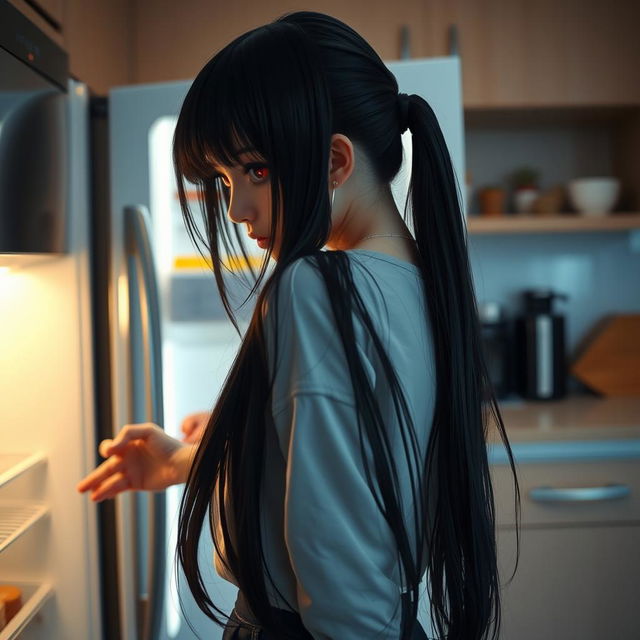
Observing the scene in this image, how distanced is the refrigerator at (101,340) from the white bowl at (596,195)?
86 centimetres

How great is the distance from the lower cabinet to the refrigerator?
46cm

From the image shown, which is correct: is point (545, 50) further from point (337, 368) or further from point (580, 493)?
point (337, 368)

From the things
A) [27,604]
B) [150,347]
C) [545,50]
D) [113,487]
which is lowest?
[27,604]

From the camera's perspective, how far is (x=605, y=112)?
202 cm

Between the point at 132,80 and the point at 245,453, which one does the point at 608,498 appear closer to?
the point at 245,453

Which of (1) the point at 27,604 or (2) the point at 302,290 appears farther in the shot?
(1) the point at 27,604

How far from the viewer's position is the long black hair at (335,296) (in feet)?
1.90

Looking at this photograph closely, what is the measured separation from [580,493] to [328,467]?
1.16 m

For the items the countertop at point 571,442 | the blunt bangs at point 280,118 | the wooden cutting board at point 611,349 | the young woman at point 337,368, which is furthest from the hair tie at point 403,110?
the wooden cutting board at point 611,349

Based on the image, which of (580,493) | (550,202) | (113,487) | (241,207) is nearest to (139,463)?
(113,487)

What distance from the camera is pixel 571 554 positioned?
159cm

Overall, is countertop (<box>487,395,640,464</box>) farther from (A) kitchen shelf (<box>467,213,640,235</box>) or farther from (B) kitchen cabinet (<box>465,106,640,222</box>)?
(B) kitchen cabinet (<box>465,106,640,222</box>)

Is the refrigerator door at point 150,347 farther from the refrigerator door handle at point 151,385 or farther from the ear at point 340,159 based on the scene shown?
the ear at point 340,159

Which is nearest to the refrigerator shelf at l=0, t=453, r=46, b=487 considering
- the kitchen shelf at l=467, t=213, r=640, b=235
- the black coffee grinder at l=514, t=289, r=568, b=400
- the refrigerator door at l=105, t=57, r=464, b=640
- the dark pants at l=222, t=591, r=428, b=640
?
the refrigerator door at l=105, t=57, r=464, b=640
